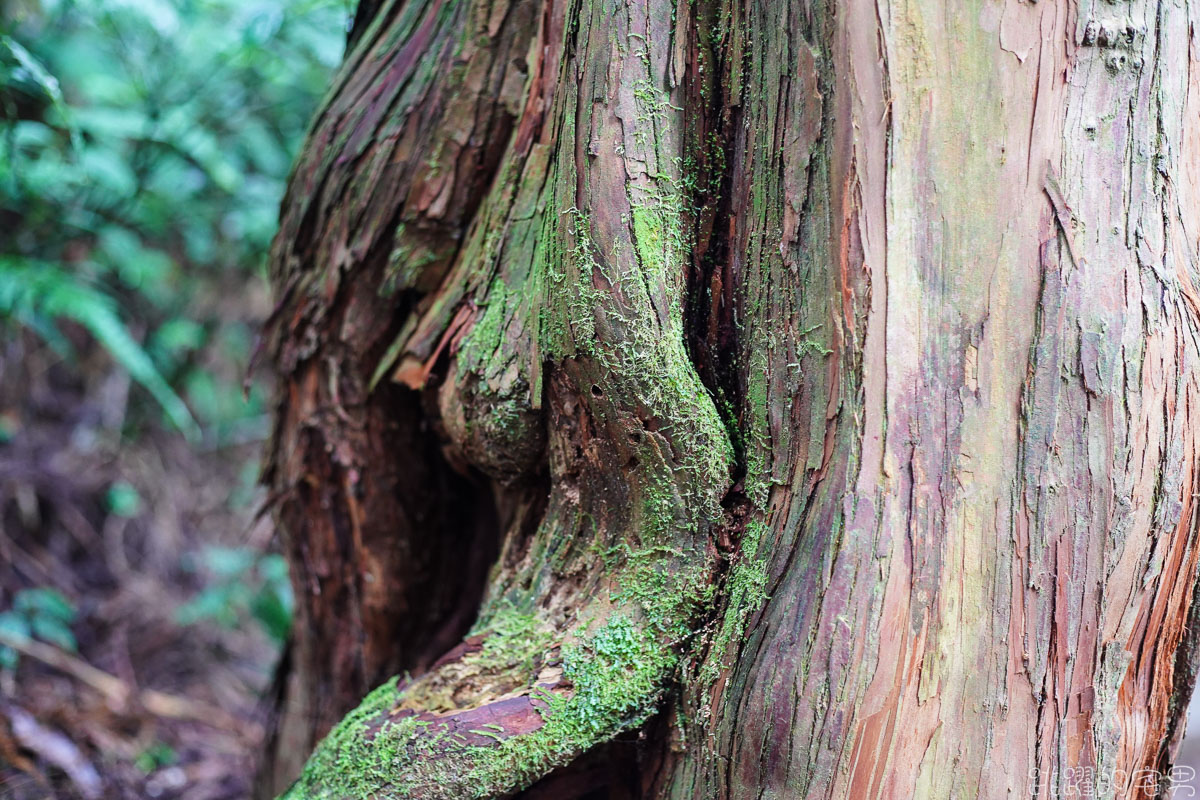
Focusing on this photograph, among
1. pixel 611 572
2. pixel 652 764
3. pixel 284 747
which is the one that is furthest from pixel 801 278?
pixel 284 747

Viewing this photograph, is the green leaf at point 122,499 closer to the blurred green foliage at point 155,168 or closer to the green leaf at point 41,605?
the blurred green foliage at point 155,168

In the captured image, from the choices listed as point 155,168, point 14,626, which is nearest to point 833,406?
point 14,626

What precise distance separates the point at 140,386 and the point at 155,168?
3.33 ft

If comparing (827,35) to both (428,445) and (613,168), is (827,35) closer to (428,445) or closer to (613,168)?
(613,168)

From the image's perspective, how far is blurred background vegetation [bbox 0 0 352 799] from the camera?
2.53 m

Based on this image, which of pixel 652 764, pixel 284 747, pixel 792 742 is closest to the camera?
pixel 792 742

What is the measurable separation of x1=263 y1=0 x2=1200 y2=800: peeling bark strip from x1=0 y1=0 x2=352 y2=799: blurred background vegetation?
1548 millimetres

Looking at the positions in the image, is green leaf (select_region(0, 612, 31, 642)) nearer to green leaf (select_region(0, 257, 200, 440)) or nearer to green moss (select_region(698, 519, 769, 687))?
green leaf (select_region(0, 257, 200, 440))

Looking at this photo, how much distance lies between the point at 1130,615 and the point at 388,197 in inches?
52.8

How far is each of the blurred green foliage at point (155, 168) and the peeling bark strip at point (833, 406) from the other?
1.65 metres

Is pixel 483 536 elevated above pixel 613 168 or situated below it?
below

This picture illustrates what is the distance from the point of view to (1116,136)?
1029 mm

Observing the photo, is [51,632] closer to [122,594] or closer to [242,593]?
[122,594]

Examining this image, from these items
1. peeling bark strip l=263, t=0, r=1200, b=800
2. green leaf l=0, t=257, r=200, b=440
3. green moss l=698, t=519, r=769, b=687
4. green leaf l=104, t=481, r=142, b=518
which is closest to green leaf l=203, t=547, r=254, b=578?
green leaf l=104, t=481, r=142, b=518
